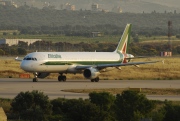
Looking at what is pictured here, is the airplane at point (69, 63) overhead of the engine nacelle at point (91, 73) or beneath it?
overhead

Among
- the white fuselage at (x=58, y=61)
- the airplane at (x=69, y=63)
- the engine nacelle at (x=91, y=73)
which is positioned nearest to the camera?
the white fuselage at (x=58, y=61)

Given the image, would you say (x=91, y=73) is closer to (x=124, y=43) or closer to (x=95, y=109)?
(x=124, y=43)

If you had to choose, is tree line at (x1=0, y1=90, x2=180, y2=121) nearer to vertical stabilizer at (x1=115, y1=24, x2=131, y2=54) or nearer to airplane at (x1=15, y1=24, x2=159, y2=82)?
airplane at (x1=15, y1=24, x2=159, y2=82)

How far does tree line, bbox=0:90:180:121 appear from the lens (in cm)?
3669

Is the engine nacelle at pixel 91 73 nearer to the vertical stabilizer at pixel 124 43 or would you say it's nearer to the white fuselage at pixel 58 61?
the white fuselage at pixel 58 61

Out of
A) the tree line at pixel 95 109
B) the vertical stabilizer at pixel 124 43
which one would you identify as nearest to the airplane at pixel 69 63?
the vertical stabilizer at pixel 124 43

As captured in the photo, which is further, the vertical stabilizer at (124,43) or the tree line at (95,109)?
the vertical stabilizer at (124,43)

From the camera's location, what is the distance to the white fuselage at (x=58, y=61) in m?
69.9

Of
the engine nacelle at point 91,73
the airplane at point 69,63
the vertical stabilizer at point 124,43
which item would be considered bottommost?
the engine nacelle at point 91,73

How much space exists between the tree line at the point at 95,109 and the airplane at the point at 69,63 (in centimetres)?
2909

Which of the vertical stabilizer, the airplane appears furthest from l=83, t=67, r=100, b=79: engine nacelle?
the vertical stabilizer

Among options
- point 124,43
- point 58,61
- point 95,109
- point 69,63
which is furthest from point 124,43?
point 95,109

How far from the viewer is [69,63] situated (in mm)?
71875

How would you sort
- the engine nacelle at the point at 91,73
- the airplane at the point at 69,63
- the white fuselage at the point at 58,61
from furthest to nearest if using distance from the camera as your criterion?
1. the engine nacelle at the point at 91,73
2. the airplane at the point at 69,63
3. the white fuselage at the point at 58,61
